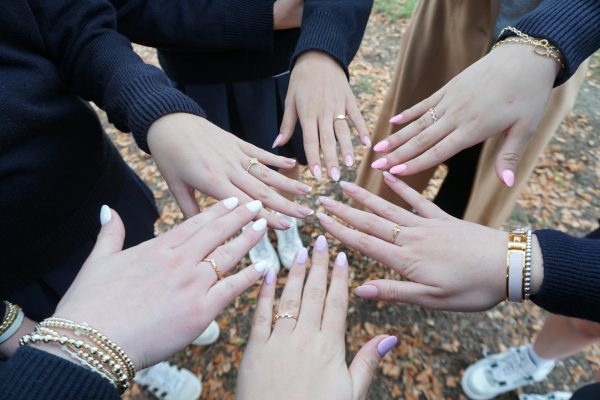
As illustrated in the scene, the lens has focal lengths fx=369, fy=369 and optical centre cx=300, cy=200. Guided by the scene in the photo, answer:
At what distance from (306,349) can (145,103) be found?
983 millimetres

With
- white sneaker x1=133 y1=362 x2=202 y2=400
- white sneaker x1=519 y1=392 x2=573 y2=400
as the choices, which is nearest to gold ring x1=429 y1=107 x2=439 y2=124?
white sneaker x1=519 y1=392 x2=573 y2=400

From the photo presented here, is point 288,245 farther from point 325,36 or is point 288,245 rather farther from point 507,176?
point 507,176

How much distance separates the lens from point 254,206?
4.08 ft

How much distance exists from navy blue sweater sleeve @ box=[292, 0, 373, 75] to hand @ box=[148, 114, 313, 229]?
56 centimetres

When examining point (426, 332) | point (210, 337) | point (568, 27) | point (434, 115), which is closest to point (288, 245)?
point (210, 337)

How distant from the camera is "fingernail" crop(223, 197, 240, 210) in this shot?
123 centimetres

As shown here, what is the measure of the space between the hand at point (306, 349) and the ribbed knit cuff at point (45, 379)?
1.32ft

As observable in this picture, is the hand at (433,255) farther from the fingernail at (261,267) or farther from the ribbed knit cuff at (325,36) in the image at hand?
the ribbed knit cuff at (325,36)

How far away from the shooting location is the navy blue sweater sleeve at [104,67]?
4.26 ft

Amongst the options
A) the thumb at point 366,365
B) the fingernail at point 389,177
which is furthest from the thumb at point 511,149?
the thumb at point 366,365

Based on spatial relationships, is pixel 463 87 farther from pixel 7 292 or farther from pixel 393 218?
pixel 7 292

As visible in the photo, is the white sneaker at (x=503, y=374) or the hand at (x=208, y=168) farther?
the white sneaker at (x=503, y=374)

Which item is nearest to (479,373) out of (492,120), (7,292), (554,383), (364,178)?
(554,383)

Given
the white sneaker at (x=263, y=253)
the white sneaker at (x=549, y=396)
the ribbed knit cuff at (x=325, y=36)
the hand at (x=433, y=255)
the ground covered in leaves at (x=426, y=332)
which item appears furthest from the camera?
the white sneaker at (x=263, y=253)
